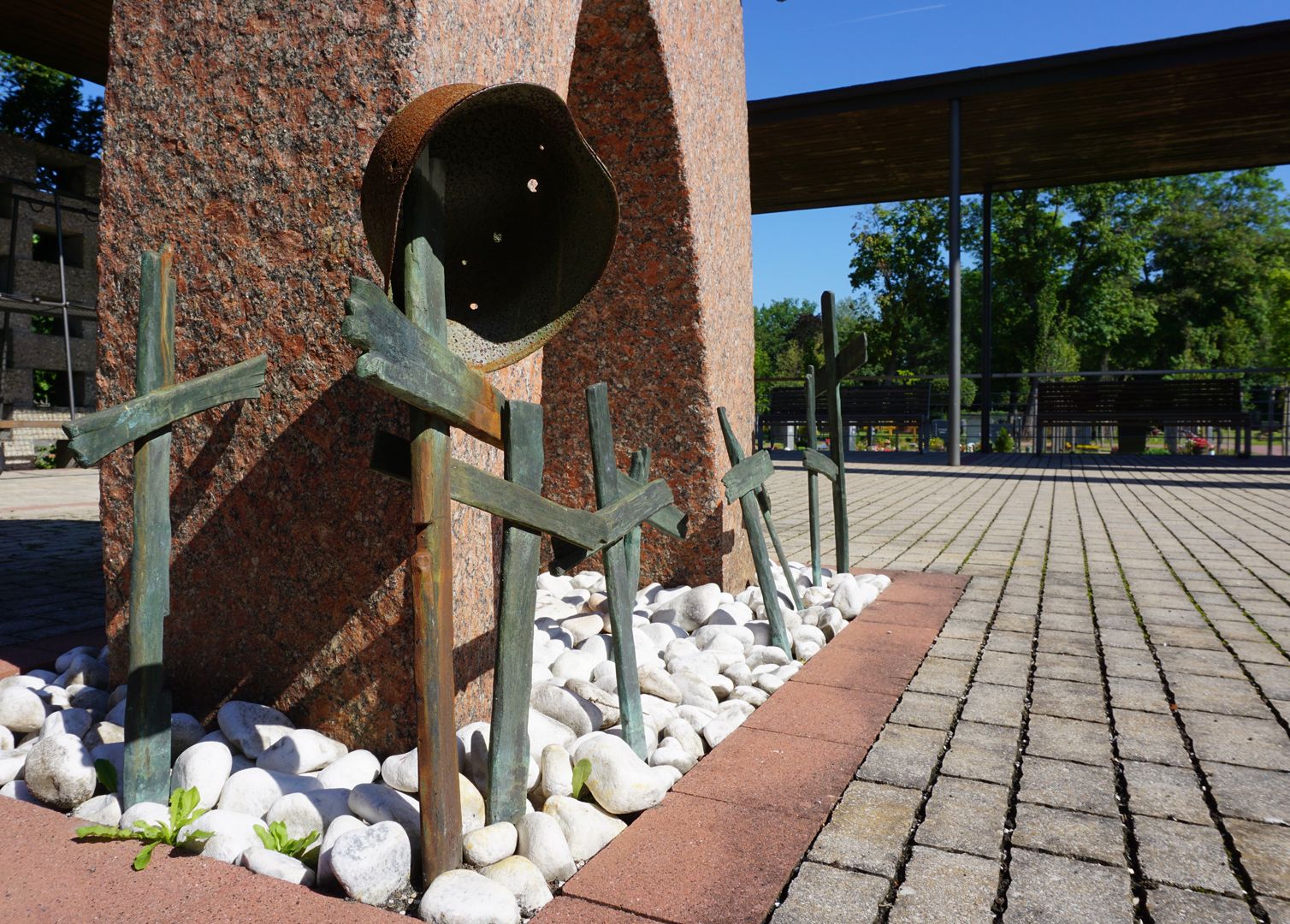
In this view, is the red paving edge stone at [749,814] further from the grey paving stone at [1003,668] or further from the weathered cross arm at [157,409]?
the weathered cross arm at [157,409]

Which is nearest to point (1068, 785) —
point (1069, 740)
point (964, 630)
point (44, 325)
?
point (1069, 740)

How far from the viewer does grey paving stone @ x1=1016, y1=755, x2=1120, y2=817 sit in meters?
2.01

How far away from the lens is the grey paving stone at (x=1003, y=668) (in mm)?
2955

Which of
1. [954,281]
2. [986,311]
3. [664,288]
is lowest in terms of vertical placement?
[664,288]

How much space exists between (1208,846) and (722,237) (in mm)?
3264

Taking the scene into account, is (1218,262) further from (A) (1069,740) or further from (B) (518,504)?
(B) (518,504)

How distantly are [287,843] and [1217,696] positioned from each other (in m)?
2.74

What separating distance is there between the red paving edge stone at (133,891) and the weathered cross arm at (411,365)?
0.90 m

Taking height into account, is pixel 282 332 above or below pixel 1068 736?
above

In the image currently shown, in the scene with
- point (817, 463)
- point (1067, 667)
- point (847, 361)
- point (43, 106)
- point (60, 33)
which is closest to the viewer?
point (1067, 667)

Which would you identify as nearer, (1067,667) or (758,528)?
(1067,667)

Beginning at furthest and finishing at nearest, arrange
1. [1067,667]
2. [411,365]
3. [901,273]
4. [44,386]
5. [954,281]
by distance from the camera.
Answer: [901,273], [44,386], [954,281], [1067,667], [411,365]

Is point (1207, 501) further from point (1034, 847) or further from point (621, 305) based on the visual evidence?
point (1034, 847)

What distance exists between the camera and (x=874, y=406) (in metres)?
16.4
